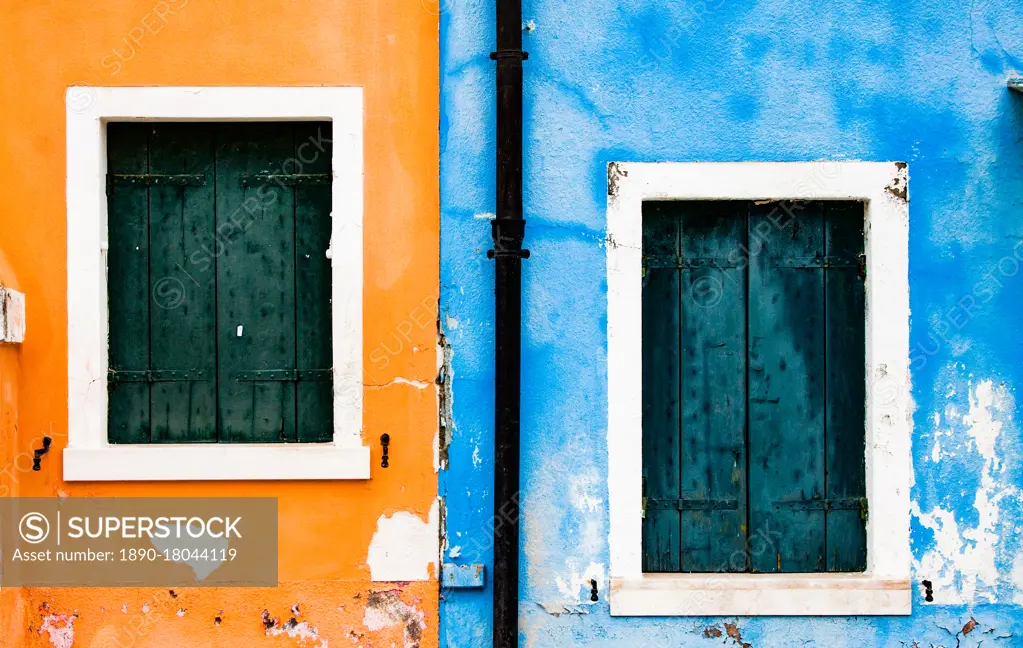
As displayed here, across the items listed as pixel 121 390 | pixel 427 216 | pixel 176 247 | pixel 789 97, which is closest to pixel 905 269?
pixel 789 97

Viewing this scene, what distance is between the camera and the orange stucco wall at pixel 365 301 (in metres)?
3.90

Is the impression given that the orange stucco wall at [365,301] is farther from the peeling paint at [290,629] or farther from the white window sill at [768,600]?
the white window sill at [768,600]

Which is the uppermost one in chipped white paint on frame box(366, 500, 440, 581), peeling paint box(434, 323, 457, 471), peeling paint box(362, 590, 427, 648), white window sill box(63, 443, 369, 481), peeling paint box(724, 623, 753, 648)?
peeling paint box(434, 323, 457, 471)

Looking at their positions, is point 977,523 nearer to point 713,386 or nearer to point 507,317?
point 713,386

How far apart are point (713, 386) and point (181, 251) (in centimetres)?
246

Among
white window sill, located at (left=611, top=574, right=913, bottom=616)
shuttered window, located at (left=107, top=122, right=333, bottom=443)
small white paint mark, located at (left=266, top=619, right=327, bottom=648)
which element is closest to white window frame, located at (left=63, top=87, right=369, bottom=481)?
shuttered window, located at (left=107, top=122, right=333, bottom=443)

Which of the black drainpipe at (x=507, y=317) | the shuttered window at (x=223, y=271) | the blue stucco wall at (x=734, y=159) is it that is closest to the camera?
the black drainpipe at (x=507, y=317)

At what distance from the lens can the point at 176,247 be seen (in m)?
4.04

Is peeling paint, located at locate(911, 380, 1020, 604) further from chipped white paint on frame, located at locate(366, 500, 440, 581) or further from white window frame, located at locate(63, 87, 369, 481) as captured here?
white window frame, located at locate(63, 87, 369, 481)

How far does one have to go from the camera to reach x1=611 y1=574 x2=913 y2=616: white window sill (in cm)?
388

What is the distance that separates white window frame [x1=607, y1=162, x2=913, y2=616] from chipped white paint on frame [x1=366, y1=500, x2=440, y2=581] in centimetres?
80

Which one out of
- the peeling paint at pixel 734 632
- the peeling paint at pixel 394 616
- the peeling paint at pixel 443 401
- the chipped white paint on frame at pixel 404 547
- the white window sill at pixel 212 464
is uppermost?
the peeling paint at pixel 443 401


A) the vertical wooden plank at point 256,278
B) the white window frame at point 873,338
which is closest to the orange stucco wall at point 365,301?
the vertical wooden plank at point 256,278

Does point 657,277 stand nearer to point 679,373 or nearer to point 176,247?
point 679,373
